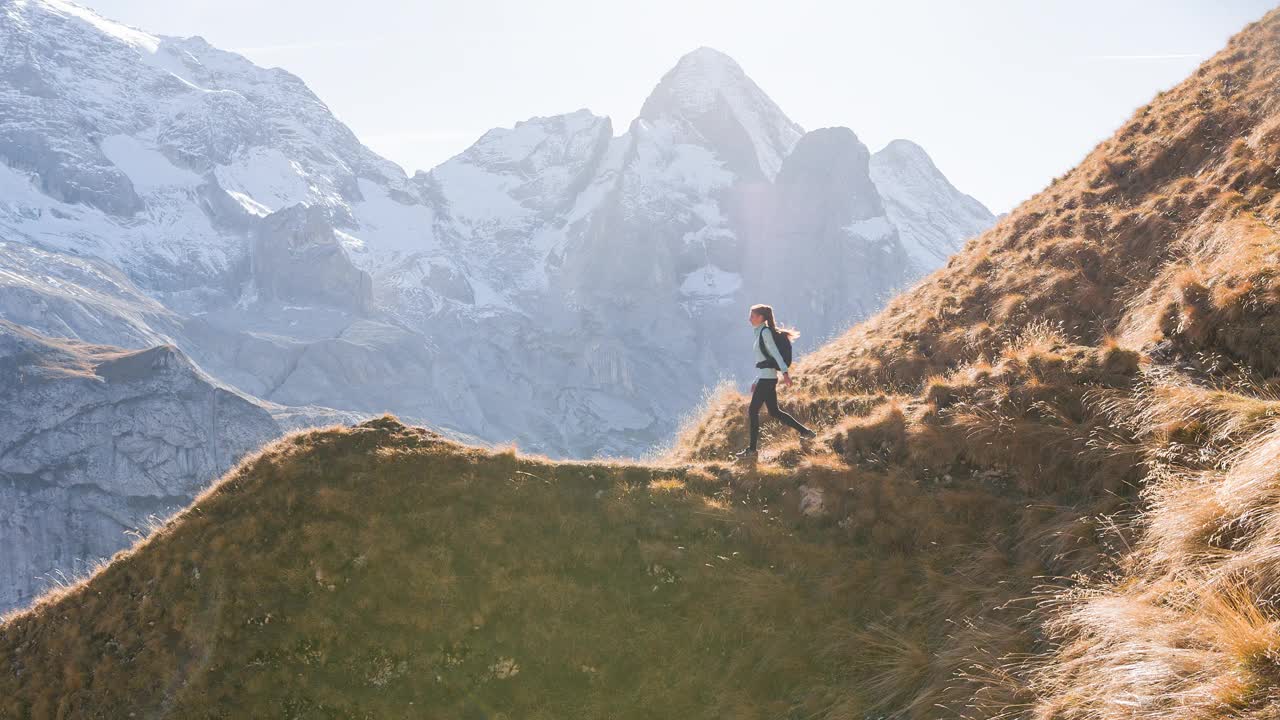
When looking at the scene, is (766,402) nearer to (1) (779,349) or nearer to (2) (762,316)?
(1) (779,349)

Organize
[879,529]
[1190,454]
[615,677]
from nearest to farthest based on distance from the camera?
[1190,454] → [615,677] → [879,529]

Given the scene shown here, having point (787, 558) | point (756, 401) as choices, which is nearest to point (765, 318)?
point (756, 401)

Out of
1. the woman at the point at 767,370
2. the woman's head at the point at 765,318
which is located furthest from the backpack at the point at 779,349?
the woman's head at the point at 765,318

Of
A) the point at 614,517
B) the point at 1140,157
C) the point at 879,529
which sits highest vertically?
the point at 1140,157

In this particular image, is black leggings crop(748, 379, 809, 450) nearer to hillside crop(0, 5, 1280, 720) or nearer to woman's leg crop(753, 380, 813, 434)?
woman's leg crop(753, 380, 813, 434)

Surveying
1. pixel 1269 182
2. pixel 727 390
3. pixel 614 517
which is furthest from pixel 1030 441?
pixel 727 390

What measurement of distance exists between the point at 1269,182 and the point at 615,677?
15.1m

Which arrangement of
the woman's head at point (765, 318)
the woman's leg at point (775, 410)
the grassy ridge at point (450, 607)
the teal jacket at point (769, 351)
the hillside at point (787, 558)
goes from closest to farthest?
1. the hillside at point (787, 558)
2. the grassy ridge at point (450, 607)
3. the woman's leg at point (775, 410)
4. the teal jacket at point (769, 351)
5. the woman's head at point (765, 318)

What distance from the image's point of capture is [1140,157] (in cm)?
1959

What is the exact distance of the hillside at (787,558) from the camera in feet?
24.4

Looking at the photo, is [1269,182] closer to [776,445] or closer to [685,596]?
[776,445]

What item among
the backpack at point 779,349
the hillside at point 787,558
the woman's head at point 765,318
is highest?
the woman's head at point 765,318

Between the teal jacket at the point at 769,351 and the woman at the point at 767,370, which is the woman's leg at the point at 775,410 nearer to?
the woman at the point at 767,370

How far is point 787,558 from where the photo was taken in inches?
432
